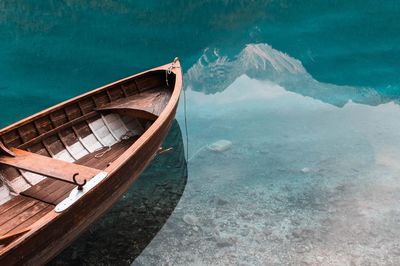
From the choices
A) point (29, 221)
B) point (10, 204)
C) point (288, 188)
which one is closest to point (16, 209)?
point (10, 204)

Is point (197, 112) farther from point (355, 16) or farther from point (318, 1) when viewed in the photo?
point (318, 1)

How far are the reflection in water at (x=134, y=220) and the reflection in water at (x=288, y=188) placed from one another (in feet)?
0.93

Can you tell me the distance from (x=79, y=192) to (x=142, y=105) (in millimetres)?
5108

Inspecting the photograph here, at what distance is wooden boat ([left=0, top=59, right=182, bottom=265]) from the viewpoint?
22.3ft

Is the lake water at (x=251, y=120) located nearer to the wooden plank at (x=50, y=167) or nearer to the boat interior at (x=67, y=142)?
the boat interior at (x=67, y=142)

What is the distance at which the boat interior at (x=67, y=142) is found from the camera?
26.2 ft

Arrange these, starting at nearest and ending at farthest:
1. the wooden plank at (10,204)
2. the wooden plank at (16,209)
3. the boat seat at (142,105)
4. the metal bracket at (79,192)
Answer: the metal bracket at (79,192)
the wooden plank at (16,209)
the wooden plank at (10,204)
the boat seat at (142,105)

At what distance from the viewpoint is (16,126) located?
9383 millimetres

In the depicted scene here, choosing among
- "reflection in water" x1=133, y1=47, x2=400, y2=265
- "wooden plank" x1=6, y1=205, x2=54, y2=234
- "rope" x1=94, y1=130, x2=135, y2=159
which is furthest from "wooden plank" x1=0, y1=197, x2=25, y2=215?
"reflection in water" x1=133, y1=47, x2=400, y2=265

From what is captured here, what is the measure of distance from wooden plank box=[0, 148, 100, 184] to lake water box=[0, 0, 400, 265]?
202 centimetres

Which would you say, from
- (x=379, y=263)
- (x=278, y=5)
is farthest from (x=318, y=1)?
(x=379, y=263)

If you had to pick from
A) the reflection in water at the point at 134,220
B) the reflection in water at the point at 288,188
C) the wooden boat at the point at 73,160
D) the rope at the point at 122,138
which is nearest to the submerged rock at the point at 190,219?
the reflection in water at the point at 288,188

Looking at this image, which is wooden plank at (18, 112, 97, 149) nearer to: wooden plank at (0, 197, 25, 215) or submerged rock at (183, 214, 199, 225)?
wooden plank at (0, 197, 25, 215)

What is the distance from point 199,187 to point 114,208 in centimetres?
242
